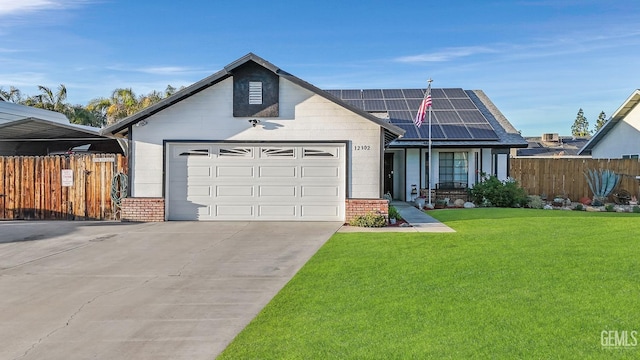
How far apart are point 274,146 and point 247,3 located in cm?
594

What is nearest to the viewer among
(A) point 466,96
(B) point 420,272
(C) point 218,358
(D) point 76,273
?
(C) point 218,358

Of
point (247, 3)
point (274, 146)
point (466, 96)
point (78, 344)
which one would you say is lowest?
point (78, 344)

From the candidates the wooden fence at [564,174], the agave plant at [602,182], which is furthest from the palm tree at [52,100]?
the agave plant at [602,182]

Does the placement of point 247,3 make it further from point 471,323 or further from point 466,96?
point 471,323

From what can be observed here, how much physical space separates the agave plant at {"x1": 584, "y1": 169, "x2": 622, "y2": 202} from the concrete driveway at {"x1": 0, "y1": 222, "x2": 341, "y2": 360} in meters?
13.7

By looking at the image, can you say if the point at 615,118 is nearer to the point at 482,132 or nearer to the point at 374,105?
the point at 482,132

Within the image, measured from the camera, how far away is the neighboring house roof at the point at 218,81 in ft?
44.9

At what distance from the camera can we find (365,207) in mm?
13898

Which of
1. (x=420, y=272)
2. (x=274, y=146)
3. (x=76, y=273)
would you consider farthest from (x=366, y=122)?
(x=76, y=273)

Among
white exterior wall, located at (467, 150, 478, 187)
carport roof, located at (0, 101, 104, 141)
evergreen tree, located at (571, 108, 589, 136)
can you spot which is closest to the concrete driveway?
carport roof, located at (0, 101, 104, 141)

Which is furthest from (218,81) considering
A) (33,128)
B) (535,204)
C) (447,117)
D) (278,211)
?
(535,204)

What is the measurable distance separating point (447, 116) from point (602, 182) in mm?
7080

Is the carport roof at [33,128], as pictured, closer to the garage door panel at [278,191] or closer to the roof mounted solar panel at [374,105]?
the garage door panel at [278,191]

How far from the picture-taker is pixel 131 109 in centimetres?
3728
